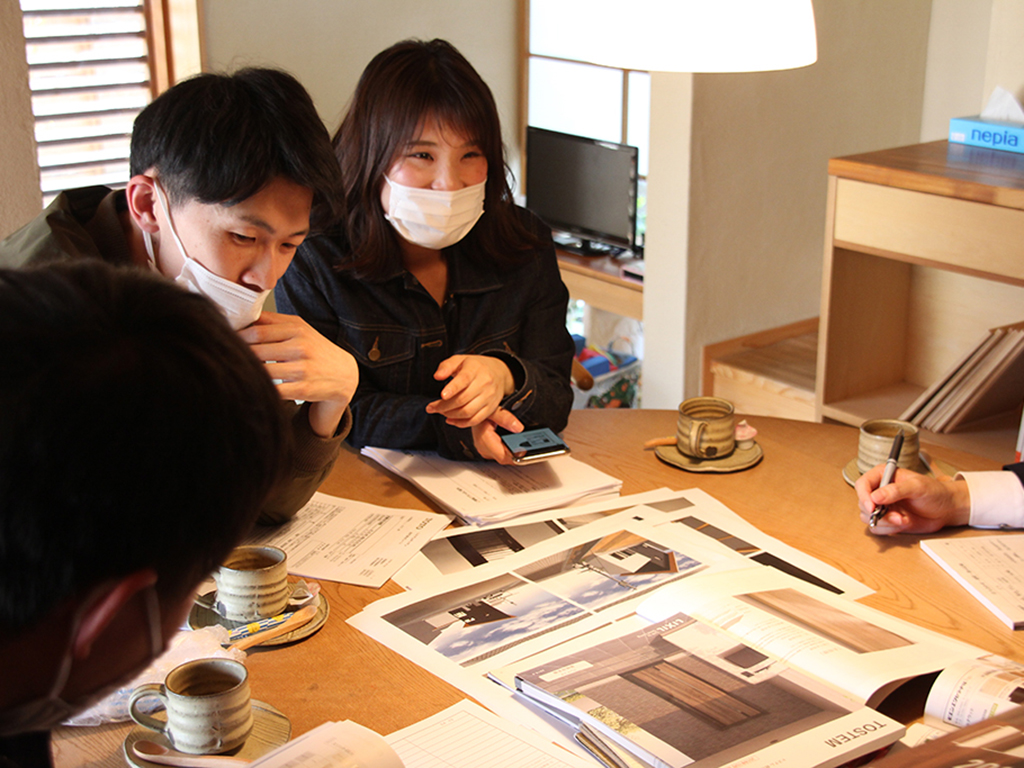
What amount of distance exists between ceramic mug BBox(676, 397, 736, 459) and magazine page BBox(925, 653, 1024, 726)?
2.07 ft

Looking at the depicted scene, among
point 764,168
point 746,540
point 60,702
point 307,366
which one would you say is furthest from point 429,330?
point 764,168

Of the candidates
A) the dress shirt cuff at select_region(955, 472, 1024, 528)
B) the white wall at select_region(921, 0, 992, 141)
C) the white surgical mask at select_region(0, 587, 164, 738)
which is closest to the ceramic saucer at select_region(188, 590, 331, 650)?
the white surgical mask at select_region(0, 587, 164, 738)

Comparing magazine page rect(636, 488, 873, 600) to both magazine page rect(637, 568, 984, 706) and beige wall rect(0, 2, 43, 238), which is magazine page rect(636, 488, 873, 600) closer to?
magazine page rect(637, 568, 984, 706)

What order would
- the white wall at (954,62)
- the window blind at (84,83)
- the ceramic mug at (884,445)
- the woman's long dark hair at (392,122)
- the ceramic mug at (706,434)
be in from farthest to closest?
the window blind at (84,83)
the white wall at (954,62)
the woman's long dark hair at (392,122)
the ceramic mug at (706,434)
the ceramic mug at (884,445)

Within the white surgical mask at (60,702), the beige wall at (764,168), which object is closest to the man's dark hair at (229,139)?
the white surgical mask at (60,702)

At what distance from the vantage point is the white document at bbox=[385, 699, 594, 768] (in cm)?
93

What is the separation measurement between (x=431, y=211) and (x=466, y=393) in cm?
36

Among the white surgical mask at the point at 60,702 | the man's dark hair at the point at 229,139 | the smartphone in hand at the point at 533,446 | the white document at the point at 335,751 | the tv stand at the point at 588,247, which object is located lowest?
the tv stand at the point at 588,247

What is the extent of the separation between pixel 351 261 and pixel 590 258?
205 centimetres

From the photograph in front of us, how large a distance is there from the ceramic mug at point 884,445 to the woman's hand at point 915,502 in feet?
0.25

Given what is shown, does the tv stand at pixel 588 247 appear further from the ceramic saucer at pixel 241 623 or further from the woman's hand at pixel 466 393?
the ceramic saucer at pixel 241 623

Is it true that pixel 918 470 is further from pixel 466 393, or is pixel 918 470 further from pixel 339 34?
pixel 339 34

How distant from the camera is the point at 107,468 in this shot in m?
0.48

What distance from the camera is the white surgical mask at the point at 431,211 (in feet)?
5.66
